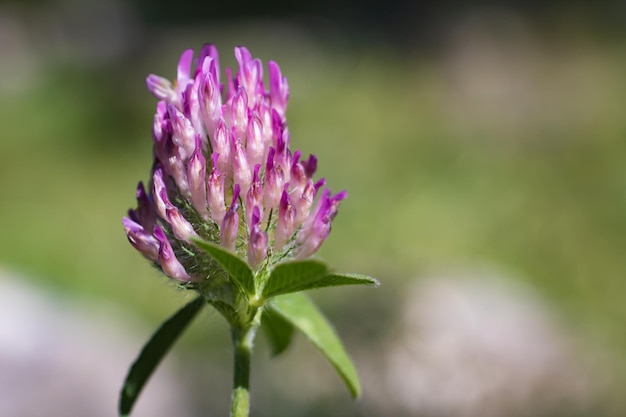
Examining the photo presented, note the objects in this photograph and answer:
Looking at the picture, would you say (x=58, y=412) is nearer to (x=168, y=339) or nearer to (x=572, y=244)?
(x=168, y=339)

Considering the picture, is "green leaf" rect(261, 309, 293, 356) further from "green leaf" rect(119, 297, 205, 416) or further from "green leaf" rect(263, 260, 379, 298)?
"green leaf" rect(263, 260, 379, 298)

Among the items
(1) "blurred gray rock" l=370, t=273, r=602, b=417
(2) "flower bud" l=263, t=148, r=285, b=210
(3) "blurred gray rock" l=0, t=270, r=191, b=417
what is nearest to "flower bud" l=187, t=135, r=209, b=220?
(2) "flower bud" l=263, t=148, r=285, b=210

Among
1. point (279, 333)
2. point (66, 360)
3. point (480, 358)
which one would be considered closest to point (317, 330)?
point (279, 333)

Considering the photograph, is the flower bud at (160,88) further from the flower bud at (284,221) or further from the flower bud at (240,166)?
the flower bud at (284,221)

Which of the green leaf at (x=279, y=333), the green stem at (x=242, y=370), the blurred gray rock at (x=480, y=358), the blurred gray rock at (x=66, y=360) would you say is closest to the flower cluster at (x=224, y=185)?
the green stem at (x=242, y=370)

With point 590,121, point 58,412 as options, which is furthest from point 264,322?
point 590,121
